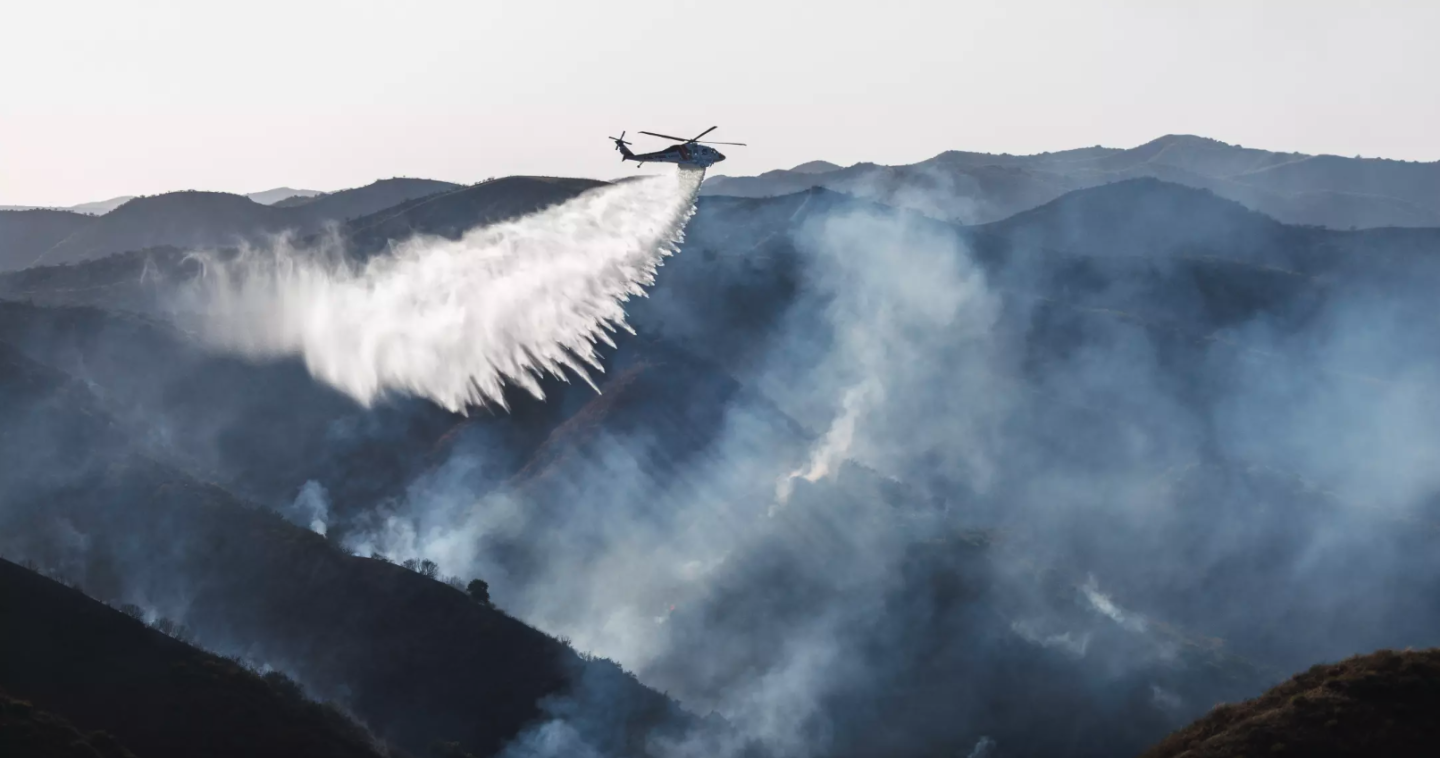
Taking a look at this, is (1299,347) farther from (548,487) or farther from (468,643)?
(468,643)

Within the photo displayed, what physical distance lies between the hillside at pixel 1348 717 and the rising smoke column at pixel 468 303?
7637 centimetres

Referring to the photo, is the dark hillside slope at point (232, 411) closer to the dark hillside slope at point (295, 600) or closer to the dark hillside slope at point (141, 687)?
the dark hillside slope at point (295, 600)

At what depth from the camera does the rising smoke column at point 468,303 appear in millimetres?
134000

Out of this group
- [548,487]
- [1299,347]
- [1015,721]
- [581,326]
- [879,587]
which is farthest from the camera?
[1299,347]

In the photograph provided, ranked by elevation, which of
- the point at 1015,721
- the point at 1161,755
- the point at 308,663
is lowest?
the point at 1015,721

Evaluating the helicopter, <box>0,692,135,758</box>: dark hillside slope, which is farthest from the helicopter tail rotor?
<box>0,692,135,758</box>: dark hillside slope

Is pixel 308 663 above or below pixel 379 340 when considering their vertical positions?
below

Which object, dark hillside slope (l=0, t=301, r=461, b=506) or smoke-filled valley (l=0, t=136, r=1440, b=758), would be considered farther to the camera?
dark hillside slope (l=0, t=301, r=461, b=506)

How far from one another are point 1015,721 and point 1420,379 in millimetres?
104894

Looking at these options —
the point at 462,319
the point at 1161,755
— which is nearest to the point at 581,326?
the point at 462,319

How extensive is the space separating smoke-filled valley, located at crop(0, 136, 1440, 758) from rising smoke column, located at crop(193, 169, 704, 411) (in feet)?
1.83

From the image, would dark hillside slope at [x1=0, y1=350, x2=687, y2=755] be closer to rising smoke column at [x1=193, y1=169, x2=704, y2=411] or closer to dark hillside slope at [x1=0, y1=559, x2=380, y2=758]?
dark hillside slope at [x1=0, y1=559, x2=380, y2=758]

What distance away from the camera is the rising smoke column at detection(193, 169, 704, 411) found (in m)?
134

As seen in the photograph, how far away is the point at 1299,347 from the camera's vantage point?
7303 inches
